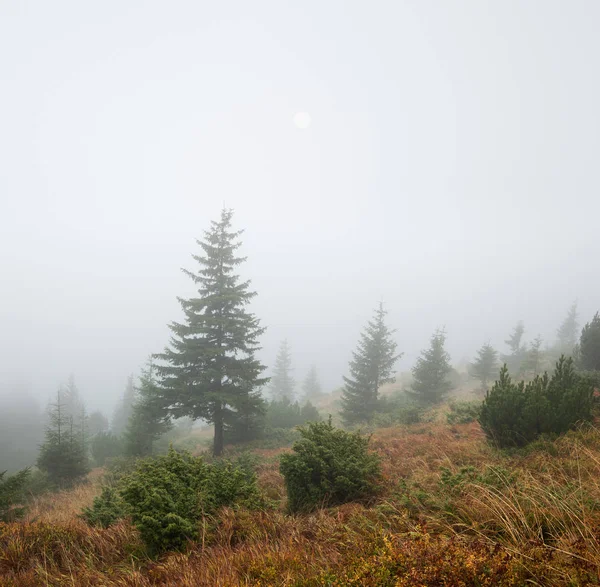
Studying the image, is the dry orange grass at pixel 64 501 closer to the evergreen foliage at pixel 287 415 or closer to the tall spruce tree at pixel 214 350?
the tall spruce tree at pixel 214 350

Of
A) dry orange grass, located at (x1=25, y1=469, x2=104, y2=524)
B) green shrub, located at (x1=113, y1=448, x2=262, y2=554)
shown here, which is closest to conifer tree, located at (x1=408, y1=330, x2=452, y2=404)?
dry orange grass, located at (x1=25, y1=469, x2=104, y2=524)

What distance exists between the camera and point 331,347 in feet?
470

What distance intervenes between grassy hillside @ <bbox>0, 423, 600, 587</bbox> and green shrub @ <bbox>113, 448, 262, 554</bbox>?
25cm

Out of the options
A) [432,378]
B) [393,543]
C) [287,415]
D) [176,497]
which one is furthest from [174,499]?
[432,378]

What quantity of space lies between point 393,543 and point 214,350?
42.7 ft

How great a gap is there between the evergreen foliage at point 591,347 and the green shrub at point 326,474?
14284mm

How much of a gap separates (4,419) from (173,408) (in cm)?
4472

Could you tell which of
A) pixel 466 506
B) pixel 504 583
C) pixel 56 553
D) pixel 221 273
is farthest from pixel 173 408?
pixel 504 583

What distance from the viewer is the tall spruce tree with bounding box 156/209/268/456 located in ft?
50.1

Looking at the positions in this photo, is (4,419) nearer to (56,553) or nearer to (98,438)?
(98,438)

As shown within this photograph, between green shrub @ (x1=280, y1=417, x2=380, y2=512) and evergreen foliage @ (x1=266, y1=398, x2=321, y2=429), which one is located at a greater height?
green shrub @ (x1=280, y1=417, x2=380, y2=512)

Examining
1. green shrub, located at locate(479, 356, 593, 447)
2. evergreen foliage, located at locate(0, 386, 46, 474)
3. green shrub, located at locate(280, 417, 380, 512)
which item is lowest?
evergreen foliage, located at locate(0, 386, 46, 474)

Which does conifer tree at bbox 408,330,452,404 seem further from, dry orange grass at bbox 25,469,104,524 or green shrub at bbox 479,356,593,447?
dry orange grass at bbox 25,469,104,524

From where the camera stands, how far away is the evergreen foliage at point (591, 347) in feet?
46.6
